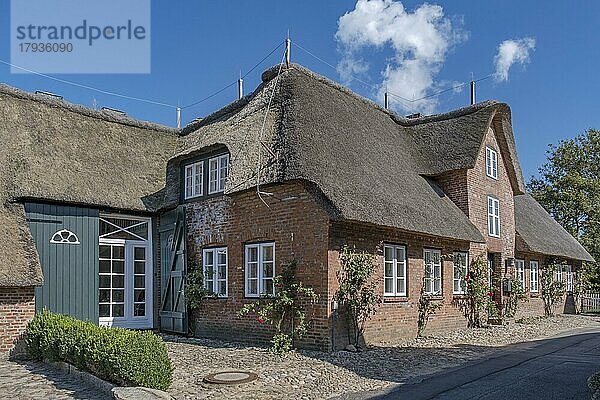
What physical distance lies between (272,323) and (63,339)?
4828 millimetres

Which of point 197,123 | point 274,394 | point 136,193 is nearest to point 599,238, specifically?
point 197,123

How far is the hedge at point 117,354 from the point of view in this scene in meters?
8.81

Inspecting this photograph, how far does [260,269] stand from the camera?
48.9ft

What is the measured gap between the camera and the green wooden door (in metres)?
14.9

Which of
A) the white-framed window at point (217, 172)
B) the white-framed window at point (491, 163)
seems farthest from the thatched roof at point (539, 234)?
the white-framed window at point (217, 172)

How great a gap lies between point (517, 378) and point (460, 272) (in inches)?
310

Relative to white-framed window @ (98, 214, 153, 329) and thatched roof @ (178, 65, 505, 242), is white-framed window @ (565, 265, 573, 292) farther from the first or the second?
white-framed window @ (98, 214, 153, 329)

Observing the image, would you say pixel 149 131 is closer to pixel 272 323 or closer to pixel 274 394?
pixel 272 323

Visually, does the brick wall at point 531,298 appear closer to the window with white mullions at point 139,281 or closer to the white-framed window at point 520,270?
the white-framed window at point 520,270

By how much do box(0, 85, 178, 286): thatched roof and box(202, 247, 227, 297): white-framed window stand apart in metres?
2.52

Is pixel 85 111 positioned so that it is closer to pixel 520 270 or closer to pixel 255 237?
pixel 255 237

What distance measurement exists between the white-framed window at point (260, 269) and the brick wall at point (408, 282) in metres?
1.89

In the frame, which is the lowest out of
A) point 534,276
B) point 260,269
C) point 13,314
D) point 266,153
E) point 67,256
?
point 13,314

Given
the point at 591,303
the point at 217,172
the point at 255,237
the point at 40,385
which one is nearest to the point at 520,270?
the point at 591,303
